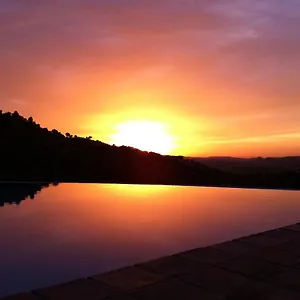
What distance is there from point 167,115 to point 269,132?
4163 millimetres

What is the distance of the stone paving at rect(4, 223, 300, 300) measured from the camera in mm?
2428

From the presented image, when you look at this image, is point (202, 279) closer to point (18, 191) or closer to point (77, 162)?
point (18, 191)

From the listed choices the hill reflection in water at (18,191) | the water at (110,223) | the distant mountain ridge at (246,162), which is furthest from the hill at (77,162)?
the distant mountain ridge at (246,162)

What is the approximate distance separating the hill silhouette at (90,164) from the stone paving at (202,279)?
797 cm

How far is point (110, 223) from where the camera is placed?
20.0ft

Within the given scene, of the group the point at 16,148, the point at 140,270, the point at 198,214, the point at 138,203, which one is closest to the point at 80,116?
the point at 16,148

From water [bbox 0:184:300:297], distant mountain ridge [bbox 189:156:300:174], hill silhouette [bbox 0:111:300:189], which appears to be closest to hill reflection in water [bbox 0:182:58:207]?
water [bbox 0:184:300:297]

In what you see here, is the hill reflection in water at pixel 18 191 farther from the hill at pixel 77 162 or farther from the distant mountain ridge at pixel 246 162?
the distant mountain ridge at pixel 246 162

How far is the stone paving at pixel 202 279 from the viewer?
2.43 metres

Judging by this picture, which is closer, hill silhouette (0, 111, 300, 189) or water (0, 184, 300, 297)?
water (0, 184, 300, 297)

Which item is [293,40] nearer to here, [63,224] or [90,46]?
[90,46]

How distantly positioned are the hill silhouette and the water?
1478 mm

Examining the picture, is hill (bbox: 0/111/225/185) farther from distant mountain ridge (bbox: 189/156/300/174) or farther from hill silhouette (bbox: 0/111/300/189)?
distant mountain ridge (bbox: 189/156/300/174)

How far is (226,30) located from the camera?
8492 millimetres
